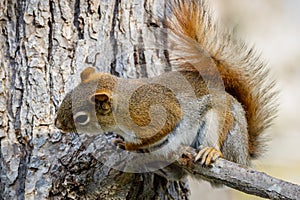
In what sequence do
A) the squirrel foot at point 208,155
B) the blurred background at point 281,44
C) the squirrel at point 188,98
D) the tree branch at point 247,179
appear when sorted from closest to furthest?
1. the tree branch at point 247,179
2. the squirrel foot at point 208,155
3. the squirrel at point 188,98
4. the blurred background at point 281,44

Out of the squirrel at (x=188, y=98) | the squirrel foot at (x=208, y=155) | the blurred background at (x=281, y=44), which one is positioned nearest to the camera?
the squirrel foot at (x=208, y=155)

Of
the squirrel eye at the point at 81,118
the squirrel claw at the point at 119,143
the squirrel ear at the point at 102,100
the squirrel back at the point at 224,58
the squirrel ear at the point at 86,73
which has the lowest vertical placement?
the squirrel claw at the point at 119,143

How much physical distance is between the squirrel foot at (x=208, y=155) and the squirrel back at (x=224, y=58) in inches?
9.1

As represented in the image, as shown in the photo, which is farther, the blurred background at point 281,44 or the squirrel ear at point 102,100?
the blurred background at point 281,44

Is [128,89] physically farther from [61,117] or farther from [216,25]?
[216,25]

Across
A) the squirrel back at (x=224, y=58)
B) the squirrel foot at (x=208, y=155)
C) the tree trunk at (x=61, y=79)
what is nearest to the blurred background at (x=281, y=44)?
the squirrel back at (x=224, y=58)

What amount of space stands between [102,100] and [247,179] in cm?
42

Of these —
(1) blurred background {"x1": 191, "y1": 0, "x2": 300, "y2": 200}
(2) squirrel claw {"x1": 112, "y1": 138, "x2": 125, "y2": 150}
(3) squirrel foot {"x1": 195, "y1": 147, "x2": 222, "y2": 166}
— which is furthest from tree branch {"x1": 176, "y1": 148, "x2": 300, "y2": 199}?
(1) blurred background {"x1": 191, "y1": 0, "x2": 300, "y2": 200}

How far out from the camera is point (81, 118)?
1503 mm

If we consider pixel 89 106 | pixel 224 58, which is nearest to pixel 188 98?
pixel 224 58

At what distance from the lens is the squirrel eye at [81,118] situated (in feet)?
4.89

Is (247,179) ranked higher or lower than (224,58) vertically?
lower

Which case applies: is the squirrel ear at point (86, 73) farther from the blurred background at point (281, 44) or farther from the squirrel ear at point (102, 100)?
the blurred background at point (281, 44)

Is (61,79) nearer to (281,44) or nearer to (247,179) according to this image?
(247,179)
